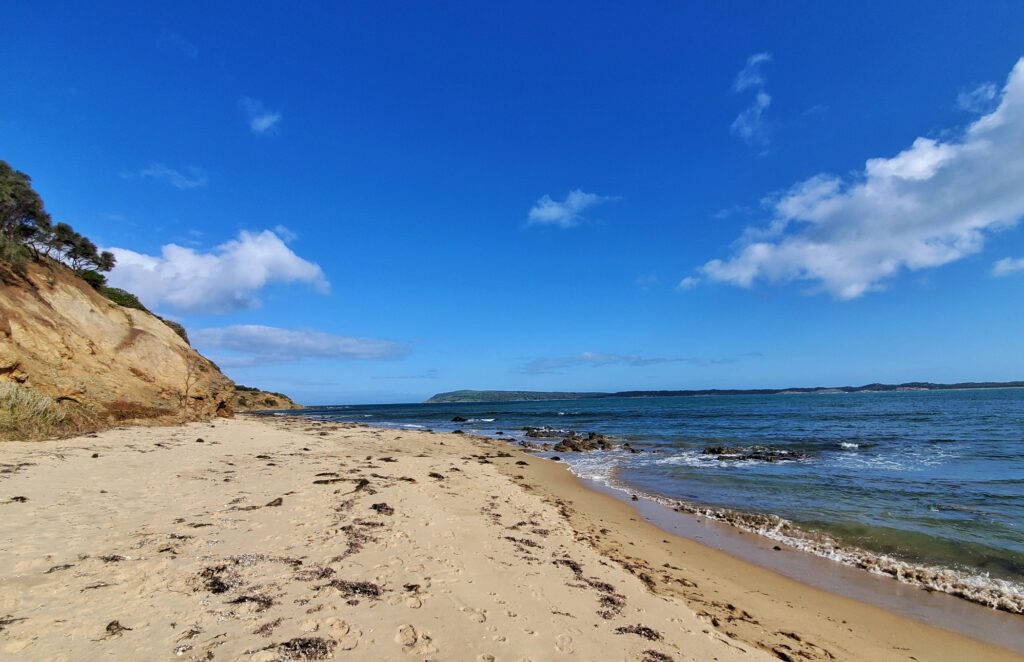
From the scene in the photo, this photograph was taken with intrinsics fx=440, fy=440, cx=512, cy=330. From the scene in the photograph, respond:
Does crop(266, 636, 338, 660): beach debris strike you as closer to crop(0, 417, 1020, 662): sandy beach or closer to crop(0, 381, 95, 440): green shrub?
crop(0, 417, 1020, 662): sandy beach

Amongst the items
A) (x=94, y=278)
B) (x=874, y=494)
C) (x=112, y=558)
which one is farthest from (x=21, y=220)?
(x=874, y=494)

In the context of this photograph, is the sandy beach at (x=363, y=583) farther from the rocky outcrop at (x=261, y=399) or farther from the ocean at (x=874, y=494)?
the rocky outcrop at (x=261, y=399)

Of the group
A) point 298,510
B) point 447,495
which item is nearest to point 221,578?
point 298,510

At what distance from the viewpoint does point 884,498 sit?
11938 millimetres

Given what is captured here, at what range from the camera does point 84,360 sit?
56.1 ft

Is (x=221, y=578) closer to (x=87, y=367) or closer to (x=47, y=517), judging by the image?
(x=47, y=517)

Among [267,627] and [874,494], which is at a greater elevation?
[267,627]

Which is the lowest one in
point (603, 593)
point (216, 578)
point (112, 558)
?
point (603, 593)

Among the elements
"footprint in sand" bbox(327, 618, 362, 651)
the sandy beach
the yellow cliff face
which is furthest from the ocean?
the yellow cliff face

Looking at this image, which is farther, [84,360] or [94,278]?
[94,278]

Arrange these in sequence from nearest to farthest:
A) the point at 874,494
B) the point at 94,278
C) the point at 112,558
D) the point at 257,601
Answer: the point at 257,601 → the point at 112,558 → the point at 874,494 → the point at 94,278

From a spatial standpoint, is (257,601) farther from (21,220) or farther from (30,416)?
(21,220)

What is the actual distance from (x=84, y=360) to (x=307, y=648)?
2027 cm

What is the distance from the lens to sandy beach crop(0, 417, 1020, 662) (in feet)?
12.3
